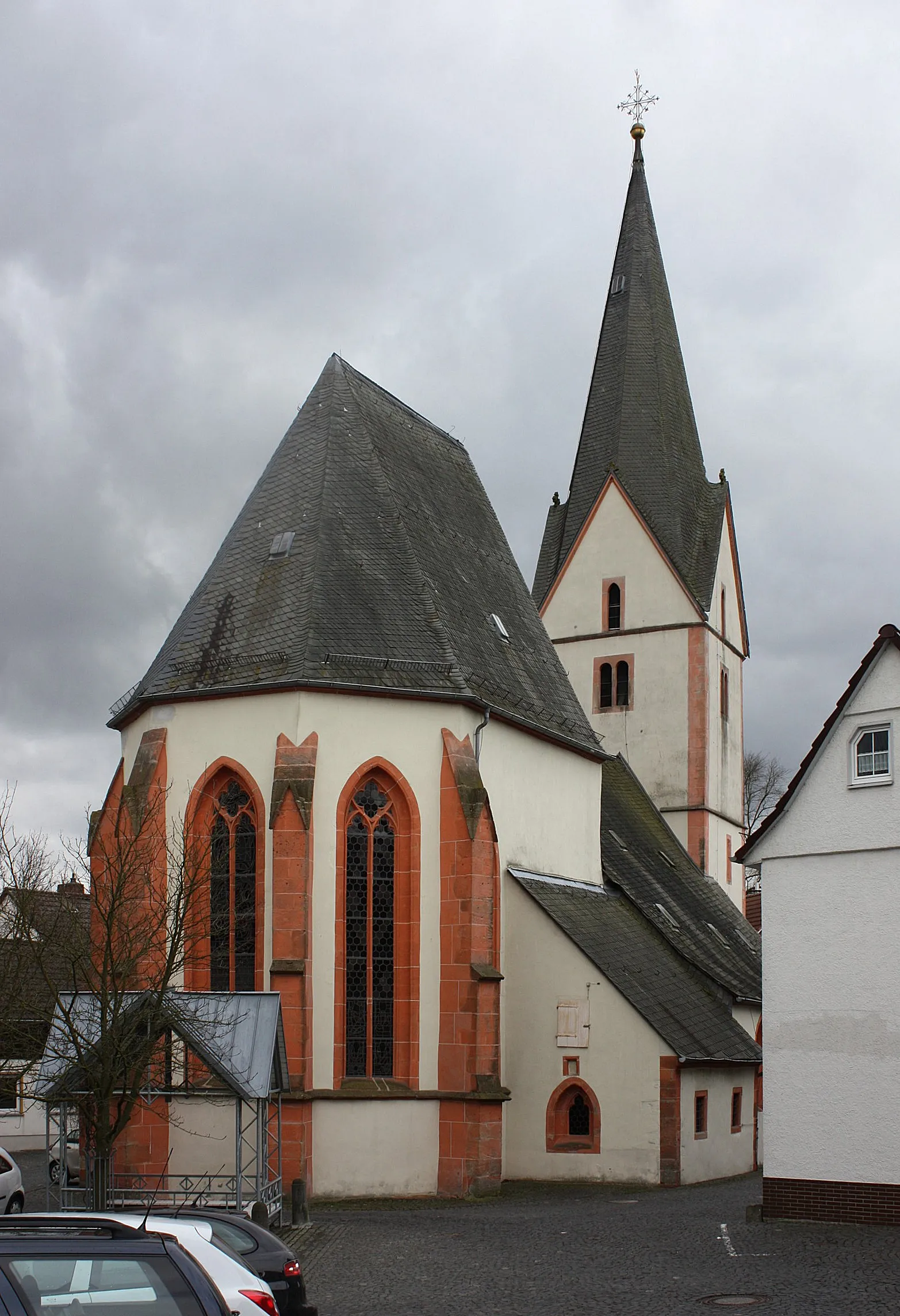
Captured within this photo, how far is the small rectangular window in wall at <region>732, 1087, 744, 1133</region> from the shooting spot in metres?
27.7

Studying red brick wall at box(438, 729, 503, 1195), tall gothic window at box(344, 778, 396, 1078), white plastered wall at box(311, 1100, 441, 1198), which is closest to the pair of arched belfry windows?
red brick wall at box(438, 729, 503, 1195)

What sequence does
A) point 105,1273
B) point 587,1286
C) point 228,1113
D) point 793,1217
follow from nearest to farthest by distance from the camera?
point 105,1273 → point 587,1286 → point 793,1217 → point 228,1113

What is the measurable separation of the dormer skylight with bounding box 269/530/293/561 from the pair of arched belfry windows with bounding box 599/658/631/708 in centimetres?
1629

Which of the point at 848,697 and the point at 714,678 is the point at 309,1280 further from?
the point at 714,678

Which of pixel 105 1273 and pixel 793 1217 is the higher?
pixel 105 1273

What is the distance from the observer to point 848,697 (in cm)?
1841

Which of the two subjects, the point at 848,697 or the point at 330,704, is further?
the point at 330,704

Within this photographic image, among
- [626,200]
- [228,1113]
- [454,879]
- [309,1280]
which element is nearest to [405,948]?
[454,879]

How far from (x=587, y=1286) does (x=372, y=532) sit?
Result: 46.9 ft

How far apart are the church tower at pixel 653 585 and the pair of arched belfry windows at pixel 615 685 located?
0.14 ft

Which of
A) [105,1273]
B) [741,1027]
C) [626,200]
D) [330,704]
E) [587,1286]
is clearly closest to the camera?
[105,1273]

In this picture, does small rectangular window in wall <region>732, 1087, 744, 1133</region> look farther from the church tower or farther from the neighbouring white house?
the church tower

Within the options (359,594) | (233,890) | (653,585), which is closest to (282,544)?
(359,594)

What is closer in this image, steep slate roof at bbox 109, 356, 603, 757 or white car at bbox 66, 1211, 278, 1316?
white car at bbox 66, 1211, 278, 1316
